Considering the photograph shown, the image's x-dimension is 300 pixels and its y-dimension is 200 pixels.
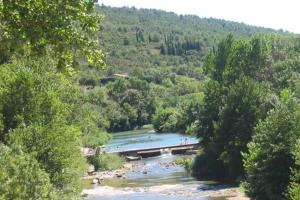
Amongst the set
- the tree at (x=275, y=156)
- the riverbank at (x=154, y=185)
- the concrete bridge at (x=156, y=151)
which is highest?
the tree at (x=275, y=156)

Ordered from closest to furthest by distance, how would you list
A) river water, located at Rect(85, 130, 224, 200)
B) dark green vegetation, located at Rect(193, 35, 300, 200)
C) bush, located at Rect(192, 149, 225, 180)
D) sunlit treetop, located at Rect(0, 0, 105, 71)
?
sunlit treetop, located at Rect(0, 0, 105, 71)
dark green vegetation, located at Rect(193, 35, 300, 200)
river water, located at Rect(85, 130, 224, 200)
bush, located at Rect(192, 149, 225, 180)

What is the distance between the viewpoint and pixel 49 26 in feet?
34.4

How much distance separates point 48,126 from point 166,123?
11119cm

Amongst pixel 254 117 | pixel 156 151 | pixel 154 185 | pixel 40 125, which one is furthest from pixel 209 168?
pixel 40 125

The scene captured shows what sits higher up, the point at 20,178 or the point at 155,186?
the point at 20,178

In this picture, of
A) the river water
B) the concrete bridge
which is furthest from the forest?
the concrete bridge

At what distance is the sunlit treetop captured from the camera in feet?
33.8

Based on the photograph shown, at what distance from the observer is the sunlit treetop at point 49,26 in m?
10.3

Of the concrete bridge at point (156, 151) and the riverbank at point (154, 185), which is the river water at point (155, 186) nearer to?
the riverbank at point (154, 185)

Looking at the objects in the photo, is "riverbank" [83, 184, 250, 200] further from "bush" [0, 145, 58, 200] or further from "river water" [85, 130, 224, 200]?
"bush" [0, 145, 58, 200]

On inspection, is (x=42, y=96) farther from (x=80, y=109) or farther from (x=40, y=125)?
(x=80, y=109)

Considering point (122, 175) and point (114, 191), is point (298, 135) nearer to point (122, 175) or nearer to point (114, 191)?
point (114, 191)

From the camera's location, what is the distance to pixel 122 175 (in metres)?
69.2

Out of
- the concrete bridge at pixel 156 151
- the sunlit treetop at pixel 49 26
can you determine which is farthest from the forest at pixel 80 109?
the concrete bridge at pixel 156 151
